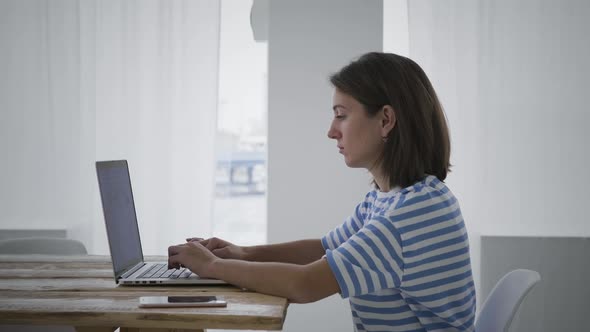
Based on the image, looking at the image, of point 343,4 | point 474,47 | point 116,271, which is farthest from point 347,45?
point 116,271

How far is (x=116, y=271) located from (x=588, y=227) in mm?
2698

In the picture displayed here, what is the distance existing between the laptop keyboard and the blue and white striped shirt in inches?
16.2

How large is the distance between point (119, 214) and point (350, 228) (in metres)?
0.61

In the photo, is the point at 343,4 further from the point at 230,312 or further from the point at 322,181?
the point at 230,312

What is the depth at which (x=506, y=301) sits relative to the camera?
1500 mm

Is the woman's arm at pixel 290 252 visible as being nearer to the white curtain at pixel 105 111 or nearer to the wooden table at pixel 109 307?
the wooden table at pixel 109 307

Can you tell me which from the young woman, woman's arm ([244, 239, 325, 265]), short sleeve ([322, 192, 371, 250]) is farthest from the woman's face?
woman's arm ([244, 239, 325, 265])

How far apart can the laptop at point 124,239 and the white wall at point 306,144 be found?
1747 mm

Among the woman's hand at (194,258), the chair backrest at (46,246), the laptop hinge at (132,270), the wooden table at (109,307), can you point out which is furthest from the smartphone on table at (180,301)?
the chair backrest at (46,246)

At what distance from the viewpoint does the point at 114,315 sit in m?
1.20

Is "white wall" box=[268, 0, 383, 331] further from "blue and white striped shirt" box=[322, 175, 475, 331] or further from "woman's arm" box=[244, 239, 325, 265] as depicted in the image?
"blue and white striped shirt" box=[322, 175, 475, 331]

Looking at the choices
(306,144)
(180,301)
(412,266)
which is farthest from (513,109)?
(180,301)

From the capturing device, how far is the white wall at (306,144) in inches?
136

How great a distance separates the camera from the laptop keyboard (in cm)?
149
